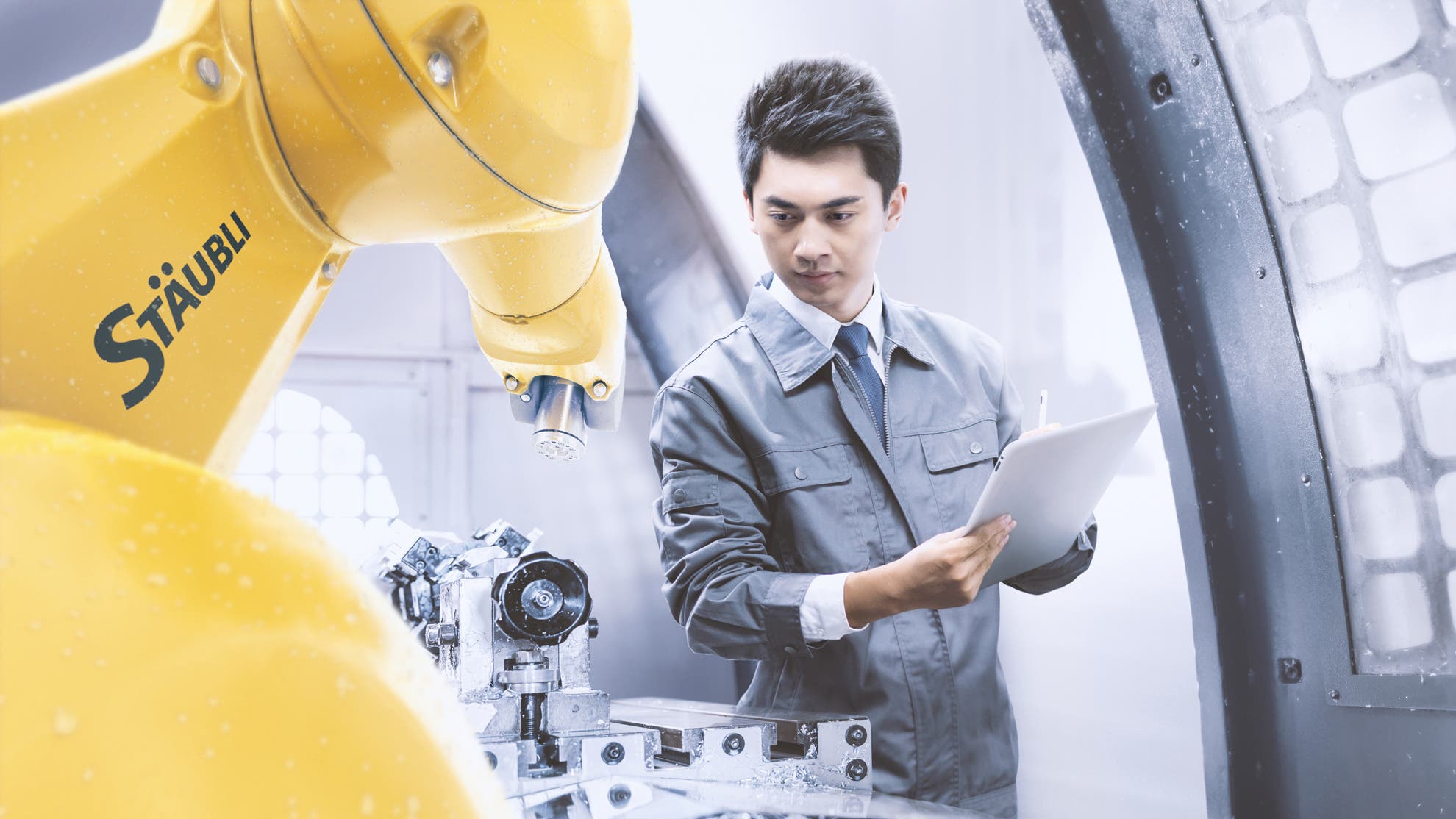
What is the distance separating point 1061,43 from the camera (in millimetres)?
1692

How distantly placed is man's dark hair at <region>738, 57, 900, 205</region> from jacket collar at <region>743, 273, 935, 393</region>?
0.58 feet

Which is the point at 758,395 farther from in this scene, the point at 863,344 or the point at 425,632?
the point at 425,632

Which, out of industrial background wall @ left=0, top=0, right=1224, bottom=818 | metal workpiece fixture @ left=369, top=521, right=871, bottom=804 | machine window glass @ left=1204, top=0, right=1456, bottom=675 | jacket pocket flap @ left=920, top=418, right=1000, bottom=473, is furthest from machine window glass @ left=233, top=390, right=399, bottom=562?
machine window glass @ left=1204, top=0, right=1456, bottom=675

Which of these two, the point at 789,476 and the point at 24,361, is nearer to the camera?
the point at 24,361

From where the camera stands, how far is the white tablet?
1.11 meters

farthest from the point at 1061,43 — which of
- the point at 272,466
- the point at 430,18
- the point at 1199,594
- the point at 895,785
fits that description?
the point at 272,466

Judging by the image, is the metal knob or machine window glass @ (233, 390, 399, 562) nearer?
the metal knob

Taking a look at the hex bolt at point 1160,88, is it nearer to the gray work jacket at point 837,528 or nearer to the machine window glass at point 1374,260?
the machine window glass at point 1374,260

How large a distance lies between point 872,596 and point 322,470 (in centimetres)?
271

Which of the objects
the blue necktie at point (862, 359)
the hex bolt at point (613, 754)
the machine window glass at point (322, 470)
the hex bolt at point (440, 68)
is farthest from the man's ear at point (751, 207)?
the machine window glass at point (322, 470)

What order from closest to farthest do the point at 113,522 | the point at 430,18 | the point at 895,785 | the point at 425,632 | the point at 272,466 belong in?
the point at 113,522 < the point at 430,18 < the point at 895,785 < the point at 425,632 < the point at 272,466

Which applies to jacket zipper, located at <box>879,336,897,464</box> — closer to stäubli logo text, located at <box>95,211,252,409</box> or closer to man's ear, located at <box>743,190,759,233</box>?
man's ear, located at <box>743,190,759,233</box>

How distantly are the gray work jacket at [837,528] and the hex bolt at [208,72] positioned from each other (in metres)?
0.98

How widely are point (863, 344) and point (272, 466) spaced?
8.45 feet
